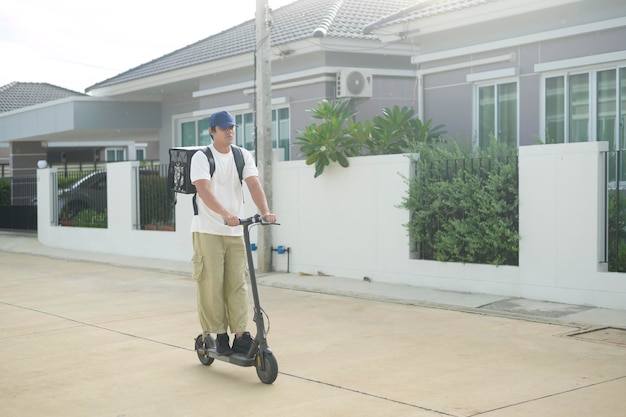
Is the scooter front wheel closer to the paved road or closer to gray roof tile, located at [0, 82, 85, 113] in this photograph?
the paved road

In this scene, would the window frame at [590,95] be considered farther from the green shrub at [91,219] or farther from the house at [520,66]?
the green shrub at [91,219]

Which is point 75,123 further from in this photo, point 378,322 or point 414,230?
point 378,322

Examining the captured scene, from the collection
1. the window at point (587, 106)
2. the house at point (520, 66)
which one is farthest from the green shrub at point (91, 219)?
the window at point (587, 106)

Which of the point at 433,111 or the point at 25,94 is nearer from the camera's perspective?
the point at 433,111

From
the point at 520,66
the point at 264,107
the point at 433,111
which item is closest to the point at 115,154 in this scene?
the point at 433,111

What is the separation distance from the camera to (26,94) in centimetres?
4141

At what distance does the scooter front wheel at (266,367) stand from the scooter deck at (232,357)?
5.0 inches

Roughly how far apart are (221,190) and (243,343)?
1240mm

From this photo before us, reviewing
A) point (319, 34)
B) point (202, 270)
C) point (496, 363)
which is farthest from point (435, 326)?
point (319, 34)

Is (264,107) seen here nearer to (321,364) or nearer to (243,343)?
(321,364)

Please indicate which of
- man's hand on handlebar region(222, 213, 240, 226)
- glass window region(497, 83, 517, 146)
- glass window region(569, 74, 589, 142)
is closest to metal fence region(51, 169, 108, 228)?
glass window region(497, 83, 517, 146)

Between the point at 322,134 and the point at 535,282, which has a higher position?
the point at 322,134

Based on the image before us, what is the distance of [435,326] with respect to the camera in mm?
9625

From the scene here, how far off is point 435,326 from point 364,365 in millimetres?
2105
